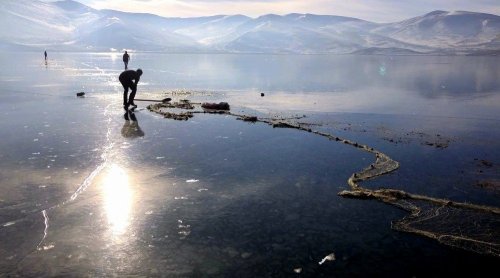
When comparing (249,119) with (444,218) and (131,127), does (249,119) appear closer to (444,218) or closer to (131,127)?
(131,127)

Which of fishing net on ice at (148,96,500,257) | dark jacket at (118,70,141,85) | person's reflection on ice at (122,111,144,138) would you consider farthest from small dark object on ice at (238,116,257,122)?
fishing net on ice at (148,96,500,257)

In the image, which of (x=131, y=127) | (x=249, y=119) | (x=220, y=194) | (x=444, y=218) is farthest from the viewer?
(x=249, y=119)

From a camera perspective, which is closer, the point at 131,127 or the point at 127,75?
the point at 131,127

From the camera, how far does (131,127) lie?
1820cm

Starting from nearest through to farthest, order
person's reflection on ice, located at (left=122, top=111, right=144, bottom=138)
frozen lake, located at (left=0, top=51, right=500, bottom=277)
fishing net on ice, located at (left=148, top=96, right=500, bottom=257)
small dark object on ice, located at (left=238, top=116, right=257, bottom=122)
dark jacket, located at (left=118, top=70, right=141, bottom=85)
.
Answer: frozen lake, located at (left=0, top=51, right=500, bottom=277), fishing net on ice, located at (left=148, top=96, right=500, bottom=257), person's reflection on ice, located at (left=122, top=111, right=144, bottom=138), small dark object on ice, located at (left=238, top=116, right=257, bottom=122), dark jacket, located at (left=118, top=70, right=141, bottom=85)

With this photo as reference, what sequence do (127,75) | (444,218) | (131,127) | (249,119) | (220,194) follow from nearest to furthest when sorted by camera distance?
(444,218), (220,194), (131,127), (249,119), (127,75)

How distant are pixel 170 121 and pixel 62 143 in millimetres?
6015

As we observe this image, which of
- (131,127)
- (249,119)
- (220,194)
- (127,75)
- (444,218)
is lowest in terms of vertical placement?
(444,218)

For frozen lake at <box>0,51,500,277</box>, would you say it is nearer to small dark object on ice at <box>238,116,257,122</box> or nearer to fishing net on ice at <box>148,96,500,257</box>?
fishing net on ice at <box>148,96,500,257</box>

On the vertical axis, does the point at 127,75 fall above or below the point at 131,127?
above

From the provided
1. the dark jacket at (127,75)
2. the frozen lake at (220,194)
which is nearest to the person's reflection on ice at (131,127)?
the frozen lake at (220,194)

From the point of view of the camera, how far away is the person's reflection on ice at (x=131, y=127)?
16719 mm

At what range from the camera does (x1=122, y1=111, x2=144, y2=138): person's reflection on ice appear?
658 inches

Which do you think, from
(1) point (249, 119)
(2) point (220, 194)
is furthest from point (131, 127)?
(2) point (220, 194)
